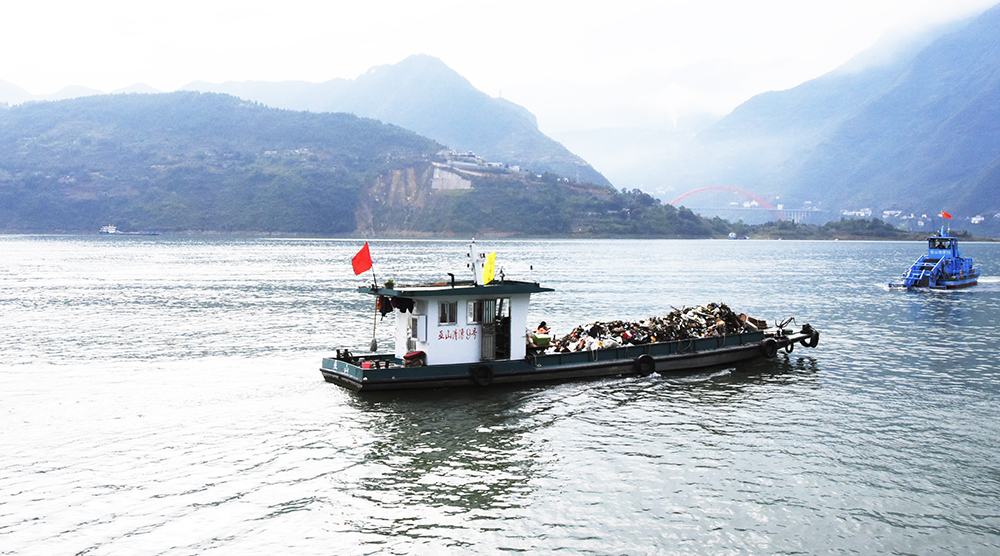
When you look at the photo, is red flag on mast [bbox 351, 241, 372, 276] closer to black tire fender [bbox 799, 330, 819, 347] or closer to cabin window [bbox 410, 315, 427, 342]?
cabin window [bbox 410, 315, 427, 342]

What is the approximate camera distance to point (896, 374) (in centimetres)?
3012

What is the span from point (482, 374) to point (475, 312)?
86.0 inches

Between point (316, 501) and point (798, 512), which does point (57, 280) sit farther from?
point (798, 512)

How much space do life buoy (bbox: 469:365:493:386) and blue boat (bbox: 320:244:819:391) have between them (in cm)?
3

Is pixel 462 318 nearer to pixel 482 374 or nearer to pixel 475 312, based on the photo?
pixel 475 312

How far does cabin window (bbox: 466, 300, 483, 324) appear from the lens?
25.8 metres

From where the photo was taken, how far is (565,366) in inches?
1065

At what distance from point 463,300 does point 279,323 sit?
22937mm

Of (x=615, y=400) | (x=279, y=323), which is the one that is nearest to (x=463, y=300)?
(x=615, y=400)

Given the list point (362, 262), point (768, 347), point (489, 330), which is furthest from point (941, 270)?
point (362, 262)

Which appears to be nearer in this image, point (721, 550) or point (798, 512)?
point (721, 550)

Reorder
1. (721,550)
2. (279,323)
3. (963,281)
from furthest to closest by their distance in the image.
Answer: (963,281), (279,323), (721,550)

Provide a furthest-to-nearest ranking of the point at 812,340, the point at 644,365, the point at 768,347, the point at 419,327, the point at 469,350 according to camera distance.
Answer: the point at 812,340 < the point at 768,347 < the point at 644,365 < the point at 469,350 < the point at 419,327

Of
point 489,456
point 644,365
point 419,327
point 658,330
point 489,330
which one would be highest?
point 419,327
